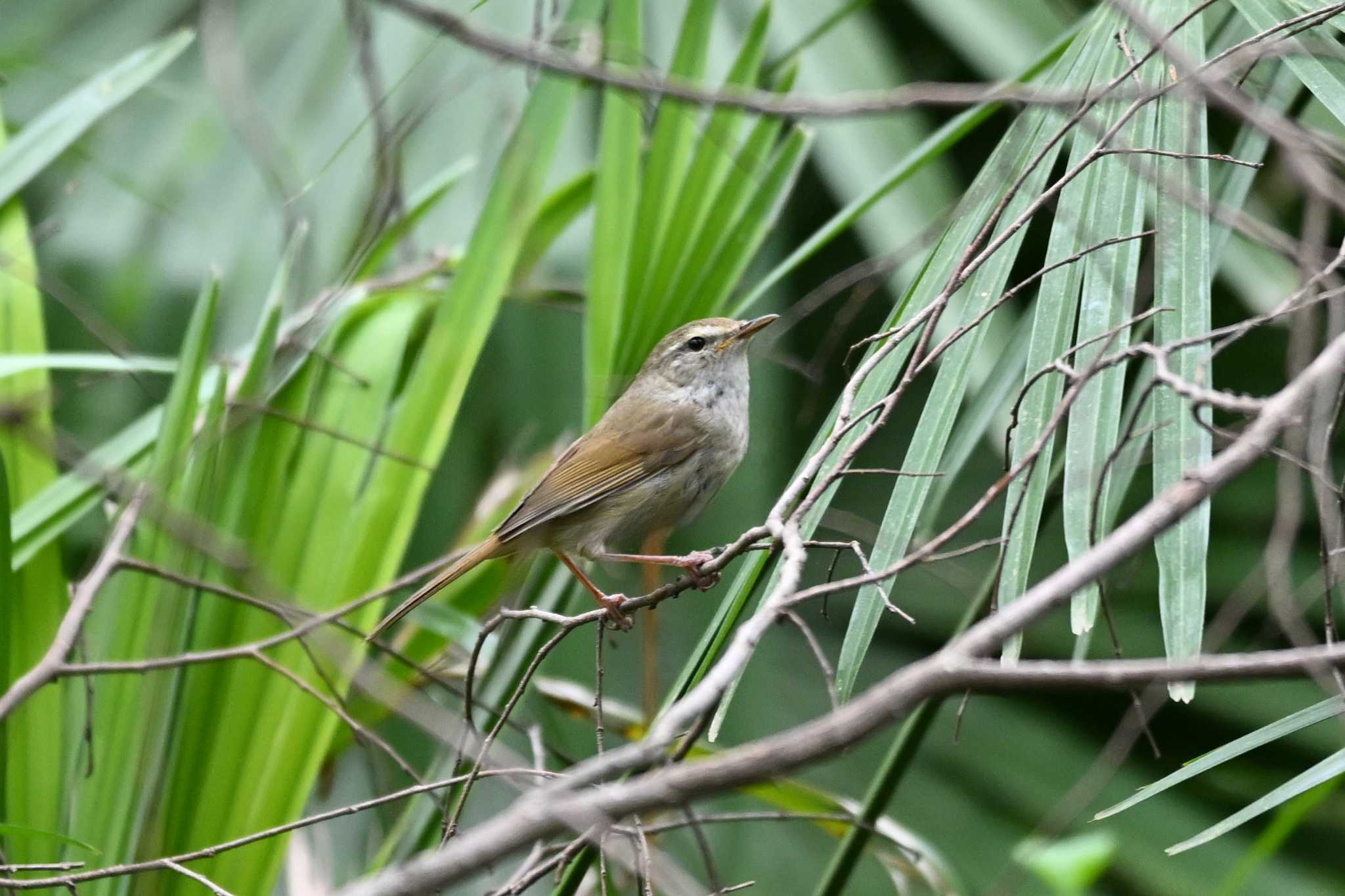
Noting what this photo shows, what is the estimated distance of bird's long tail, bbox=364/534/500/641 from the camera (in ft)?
9.07

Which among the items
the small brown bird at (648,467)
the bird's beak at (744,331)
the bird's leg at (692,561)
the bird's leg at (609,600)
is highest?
the bird's beak at (744,331)

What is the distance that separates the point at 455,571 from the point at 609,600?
0.56 meters

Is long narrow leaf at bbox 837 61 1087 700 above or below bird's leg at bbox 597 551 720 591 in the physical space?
above

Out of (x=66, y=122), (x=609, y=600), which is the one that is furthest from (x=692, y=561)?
(x=66, y=122)

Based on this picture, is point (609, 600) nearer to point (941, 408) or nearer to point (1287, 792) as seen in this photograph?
point (941, 408)

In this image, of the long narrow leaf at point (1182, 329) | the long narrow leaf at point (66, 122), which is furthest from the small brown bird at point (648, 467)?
the long narrow leaf at point (66, 122)

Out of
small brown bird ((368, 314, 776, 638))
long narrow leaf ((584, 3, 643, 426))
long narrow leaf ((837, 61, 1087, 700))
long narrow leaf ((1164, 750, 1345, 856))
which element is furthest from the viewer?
small brown bird ((368, 314, 776, 638))

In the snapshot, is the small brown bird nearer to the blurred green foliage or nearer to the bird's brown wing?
the bird's brown wing

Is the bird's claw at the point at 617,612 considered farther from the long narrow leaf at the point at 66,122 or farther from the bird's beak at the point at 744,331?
the long narrow leaf at the point at 66,122

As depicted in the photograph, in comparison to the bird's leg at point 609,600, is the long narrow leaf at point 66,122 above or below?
above

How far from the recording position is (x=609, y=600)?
8.28 ft

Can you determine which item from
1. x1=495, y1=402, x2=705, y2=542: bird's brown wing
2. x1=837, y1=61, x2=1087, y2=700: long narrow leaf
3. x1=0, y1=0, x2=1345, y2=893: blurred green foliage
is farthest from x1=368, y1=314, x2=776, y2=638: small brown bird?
x1=837, y1=61, x2=1087, y2=700: long narrow leaf

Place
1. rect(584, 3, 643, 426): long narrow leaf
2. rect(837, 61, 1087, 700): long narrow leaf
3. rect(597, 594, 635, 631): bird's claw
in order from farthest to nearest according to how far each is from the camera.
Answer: rect(584, 3, 643, 426): long narrow leaf, rect(597, 594, 635, 631): bird's claw, rect(837, 61, 1087, 700): long narrow leaf

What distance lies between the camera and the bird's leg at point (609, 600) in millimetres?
2113
